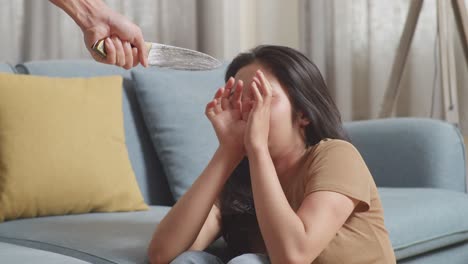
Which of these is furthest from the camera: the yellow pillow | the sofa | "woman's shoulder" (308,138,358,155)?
the yellow pillow

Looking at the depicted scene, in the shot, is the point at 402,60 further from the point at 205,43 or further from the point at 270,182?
the point at 270,182

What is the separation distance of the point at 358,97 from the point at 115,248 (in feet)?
6.78

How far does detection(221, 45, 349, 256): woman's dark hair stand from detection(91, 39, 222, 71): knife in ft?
0.55

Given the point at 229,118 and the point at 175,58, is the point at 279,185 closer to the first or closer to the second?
the point at 229,118

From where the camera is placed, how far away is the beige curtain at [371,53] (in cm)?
321

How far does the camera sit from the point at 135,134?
2352mm

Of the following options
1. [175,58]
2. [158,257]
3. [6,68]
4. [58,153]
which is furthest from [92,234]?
[6,68]

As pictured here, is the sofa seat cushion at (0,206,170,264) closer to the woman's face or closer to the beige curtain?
the woman's face

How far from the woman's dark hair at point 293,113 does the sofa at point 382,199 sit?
0.07m

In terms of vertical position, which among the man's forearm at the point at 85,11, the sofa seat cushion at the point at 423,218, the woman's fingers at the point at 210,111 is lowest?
the sofa seat cushion at the point at 423,218

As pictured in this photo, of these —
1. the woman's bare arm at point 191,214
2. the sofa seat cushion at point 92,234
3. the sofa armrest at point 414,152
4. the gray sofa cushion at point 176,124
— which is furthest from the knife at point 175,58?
the sofa armrest at point 414,152

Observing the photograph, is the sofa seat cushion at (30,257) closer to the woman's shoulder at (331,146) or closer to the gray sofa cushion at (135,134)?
→ the woman's shoulder at (331,146)

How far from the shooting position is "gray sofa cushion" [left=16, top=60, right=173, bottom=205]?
229 cm

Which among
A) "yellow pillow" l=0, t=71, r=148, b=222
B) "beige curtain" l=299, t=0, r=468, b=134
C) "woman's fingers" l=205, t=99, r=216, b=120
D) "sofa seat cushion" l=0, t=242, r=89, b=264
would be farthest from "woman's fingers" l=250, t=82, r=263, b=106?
"beige curtain" l=299, t=0, r=468, b=134
